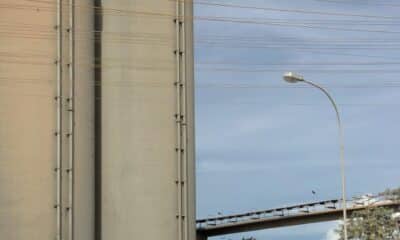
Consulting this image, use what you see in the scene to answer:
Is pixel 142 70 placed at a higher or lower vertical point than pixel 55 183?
higher

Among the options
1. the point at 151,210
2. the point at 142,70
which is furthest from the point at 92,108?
the point at 151,210

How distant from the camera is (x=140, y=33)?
96.6 feet

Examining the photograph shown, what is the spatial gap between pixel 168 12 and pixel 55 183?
7.44 metres

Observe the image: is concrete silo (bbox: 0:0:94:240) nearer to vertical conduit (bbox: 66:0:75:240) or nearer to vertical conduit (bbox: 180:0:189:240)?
vertical conduit (bbox: 66:0:75:240)

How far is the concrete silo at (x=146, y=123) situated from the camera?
28672mm

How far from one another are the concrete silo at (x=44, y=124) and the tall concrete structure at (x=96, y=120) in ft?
0.11

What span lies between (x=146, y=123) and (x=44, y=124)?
3601 millimetres

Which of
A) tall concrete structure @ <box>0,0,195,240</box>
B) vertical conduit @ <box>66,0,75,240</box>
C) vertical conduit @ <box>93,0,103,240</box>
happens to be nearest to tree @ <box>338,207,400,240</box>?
tall concrete structure @ <box>0,0,195,240</box>

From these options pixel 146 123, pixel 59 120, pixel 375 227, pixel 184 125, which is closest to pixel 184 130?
pixel 184 125

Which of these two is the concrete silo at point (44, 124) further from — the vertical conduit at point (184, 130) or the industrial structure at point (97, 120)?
the vertical conduit at point (184, 130)

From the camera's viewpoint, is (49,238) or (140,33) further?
(140,33)

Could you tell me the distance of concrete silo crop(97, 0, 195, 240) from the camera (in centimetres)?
2867

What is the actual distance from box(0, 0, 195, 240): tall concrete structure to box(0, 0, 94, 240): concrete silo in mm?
34

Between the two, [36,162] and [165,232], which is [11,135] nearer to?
[36,162]
